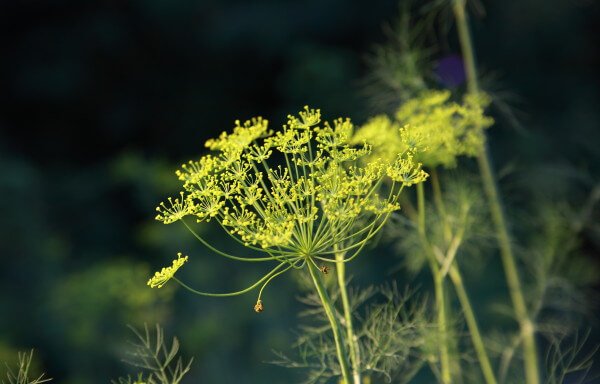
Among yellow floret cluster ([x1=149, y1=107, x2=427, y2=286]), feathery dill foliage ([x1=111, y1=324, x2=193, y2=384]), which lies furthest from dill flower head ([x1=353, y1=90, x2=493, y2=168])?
feathery dill foliage ([x1=111, y1=324, x2=193, y2=384])

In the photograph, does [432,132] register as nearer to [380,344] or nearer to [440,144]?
[440,144]

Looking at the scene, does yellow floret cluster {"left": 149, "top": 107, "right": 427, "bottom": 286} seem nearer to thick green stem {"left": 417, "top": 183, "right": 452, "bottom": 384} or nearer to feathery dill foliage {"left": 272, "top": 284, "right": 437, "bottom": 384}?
feathery dill foliage {"left": 272, "top": 284, "right": 437, "bottom": 384}

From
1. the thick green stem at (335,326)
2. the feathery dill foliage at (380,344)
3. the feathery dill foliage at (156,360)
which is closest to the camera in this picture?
the thick green stem at (335,326)

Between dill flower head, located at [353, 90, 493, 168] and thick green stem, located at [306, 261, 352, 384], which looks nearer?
thick green stem, located at [306, 261, 352, 384]

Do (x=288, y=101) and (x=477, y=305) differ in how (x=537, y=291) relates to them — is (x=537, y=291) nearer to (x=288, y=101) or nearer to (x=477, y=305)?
(x=477, y=305)

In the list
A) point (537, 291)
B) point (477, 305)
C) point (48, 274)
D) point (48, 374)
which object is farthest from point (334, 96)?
point (537, 291)

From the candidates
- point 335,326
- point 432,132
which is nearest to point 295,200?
point 335,326

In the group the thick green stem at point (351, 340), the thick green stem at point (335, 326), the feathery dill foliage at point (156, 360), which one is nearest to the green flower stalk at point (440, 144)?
the thick green stem at point (351, 340)

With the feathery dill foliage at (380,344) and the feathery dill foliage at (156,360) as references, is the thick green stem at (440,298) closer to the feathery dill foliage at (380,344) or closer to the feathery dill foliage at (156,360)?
the feathery dill foliage at (380,344)

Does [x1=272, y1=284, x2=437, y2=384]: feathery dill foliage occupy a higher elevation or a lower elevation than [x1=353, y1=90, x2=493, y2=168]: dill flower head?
lower

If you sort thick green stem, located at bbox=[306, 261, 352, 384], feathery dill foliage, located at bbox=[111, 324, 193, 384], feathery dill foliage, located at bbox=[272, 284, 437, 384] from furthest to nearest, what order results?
feathery dill foliage, located at bbox=[272, 284, 437, 384], feathery dill foliage, located at bbox=[111, 324, 193, 384], thick green stem, located at bbox=[306, 261, 352, 384]

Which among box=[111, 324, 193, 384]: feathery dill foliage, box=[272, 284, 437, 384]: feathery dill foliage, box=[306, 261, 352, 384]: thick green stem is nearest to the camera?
box=[306, 261, 352, 384]: thick green stem
